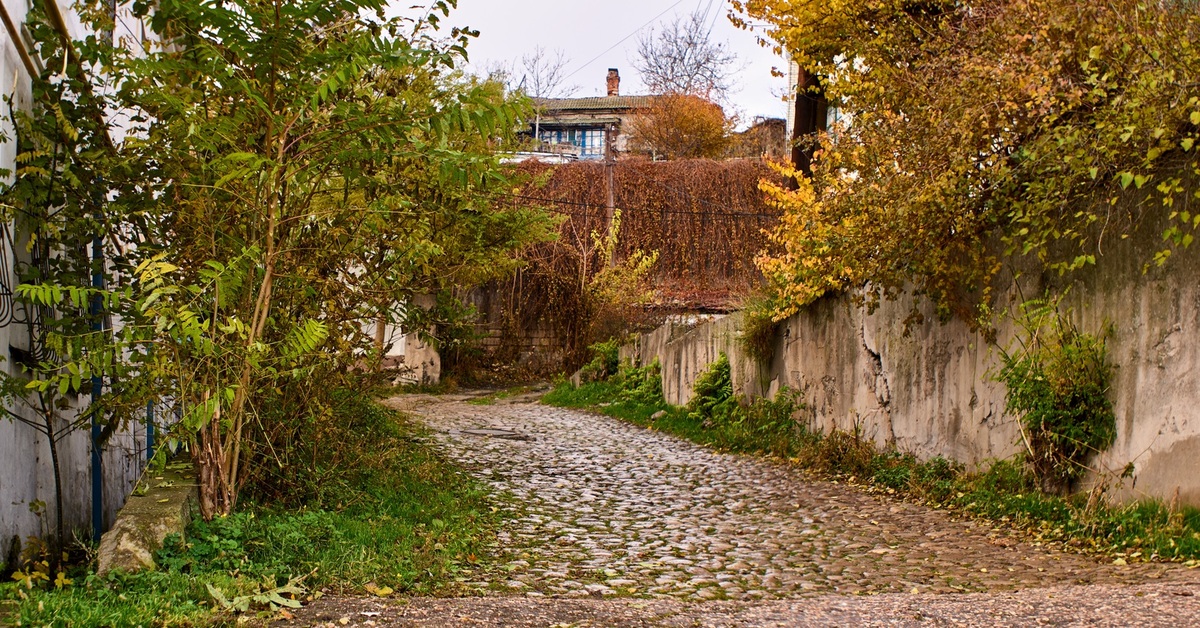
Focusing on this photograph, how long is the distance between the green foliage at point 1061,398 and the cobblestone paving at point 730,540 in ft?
2.29

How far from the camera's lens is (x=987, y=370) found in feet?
25.9

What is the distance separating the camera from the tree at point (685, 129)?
3841 centimetres

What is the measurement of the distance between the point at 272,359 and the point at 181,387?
45 cm

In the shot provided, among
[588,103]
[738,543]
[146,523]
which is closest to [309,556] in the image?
[146,523]

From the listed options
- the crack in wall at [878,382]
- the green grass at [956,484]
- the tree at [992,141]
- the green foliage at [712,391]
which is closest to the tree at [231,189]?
the tree at [992,141]

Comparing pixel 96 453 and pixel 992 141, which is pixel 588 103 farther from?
pixel 96 453

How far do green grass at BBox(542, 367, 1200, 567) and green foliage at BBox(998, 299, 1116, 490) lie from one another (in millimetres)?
232

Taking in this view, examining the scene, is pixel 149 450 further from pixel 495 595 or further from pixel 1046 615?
pixel 1046 615

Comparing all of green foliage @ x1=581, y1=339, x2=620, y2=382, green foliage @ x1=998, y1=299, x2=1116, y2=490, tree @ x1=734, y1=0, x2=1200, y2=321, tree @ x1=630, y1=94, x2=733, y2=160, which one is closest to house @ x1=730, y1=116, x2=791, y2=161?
tree @ x1=630, y1=94, x2=733, y2=160

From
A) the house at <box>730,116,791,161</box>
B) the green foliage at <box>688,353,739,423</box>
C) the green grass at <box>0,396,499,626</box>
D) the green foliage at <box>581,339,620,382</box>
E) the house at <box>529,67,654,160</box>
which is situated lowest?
Answer: the green foliage at <box>581,339,620,382</box>

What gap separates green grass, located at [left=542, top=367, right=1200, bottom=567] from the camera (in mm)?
5777

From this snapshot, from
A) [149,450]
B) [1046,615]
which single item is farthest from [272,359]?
[1046,615]

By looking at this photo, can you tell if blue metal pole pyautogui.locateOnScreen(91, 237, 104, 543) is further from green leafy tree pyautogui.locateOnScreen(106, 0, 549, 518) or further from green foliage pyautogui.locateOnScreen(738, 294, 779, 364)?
green foliage pyautogui.locateOnScreen(738, 294, 779, 364)

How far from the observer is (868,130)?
8.15 meters
